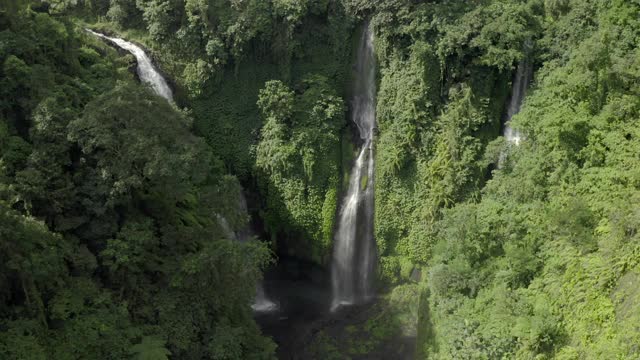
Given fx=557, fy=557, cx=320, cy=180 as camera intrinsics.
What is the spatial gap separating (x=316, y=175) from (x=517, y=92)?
9576 mm

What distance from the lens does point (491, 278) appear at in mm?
18875

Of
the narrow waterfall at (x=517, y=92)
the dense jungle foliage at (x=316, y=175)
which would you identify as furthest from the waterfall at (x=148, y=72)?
the narrow waterfall at (x=517, y=92)

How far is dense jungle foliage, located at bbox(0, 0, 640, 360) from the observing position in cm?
1577

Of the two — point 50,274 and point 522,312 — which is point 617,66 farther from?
point 50,274

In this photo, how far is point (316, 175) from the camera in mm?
26172

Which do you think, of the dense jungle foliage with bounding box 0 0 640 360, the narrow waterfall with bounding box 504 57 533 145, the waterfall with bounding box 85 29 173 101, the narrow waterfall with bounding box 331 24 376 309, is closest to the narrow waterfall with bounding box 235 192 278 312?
the dense jungle foliage with bounding box 0 0 640 360

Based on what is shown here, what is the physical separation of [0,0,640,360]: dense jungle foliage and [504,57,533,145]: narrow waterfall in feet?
1.70

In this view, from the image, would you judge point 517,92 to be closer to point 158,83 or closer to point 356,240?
point 356,240

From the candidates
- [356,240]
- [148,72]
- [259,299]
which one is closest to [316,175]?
[356,240]

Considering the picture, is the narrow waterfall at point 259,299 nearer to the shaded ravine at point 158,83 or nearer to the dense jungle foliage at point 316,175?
the shaded ravine at point 158,83

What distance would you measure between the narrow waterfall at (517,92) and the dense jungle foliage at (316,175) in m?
0.52

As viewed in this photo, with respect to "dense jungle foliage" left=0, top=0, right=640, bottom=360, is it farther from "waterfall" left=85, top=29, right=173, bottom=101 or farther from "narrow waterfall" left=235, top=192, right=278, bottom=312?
"narrow waterfall" left=235, top=192, right=278, bottom=312

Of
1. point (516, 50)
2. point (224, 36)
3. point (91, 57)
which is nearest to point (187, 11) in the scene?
point (224, 36)

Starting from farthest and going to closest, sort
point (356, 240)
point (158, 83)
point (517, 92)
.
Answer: point (158, 83) → point (356, 240) → point (517, 92)
